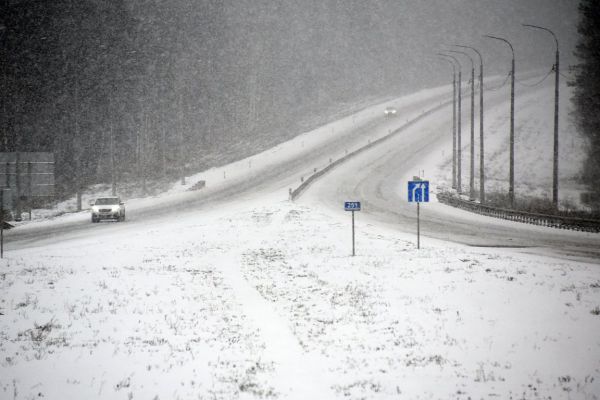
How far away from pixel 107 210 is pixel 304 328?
28594 millimetres

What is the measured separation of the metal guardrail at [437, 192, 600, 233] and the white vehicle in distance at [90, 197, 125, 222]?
83.4 ft

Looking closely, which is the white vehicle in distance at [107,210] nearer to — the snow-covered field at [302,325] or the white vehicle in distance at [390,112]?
the snow-covered field at [302,325]

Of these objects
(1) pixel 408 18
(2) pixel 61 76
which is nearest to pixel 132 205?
(2) pixel 61 76

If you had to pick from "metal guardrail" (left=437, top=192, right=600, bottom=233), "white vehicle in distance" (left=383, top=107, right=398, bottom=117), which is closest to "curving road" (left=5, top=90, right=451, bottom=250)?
"white vehicle in distance" (left=383, top=107, right=398, bottom=117)

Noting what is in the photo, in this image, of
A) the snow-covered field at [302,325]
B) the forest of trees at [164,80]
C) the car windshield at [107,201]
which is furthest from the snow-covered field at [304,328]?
the forest of trees at [164,80]

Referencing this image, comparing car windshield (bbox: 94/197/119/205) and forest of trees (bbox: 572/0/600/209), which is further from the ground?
forest of trees (bbox: 572/0/600/209)

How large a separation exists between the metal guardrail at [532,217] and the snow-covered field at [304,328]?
9590mm

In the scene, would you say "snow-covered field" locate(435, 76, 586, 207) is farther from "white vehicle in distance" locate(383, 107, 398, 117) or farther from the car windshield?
the car windshield

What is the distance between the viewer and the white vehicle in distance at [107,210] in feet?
116

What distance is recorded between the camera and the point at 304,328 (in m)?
10.5

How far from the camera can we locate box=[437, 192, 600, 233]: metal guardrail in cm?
2622

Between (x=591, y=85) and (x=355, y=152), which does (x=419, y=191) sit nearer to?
(x=355, y=152)

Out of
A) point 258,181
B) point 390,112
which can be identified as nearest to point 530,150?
point 390,112

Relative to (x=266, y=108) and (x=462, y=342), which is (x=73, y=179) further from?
(x=462, y=342)
